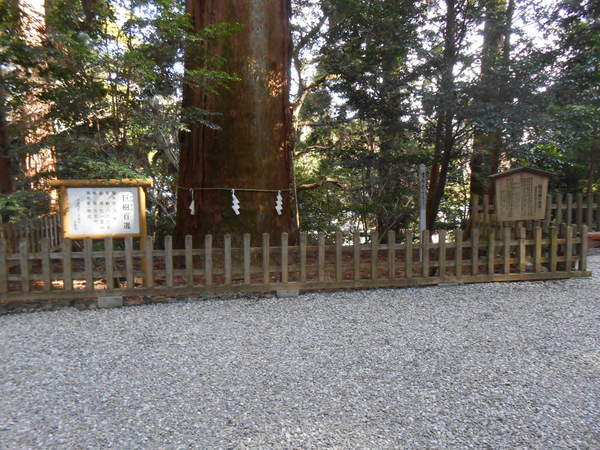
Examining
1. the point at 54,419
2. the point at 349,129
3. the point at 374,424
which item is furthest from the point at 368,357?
the point at 349,129

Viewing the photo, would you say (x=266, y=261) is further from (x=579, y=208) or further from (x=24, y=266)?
(x=579, y=208)

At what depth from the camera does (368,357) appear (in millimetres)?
3135

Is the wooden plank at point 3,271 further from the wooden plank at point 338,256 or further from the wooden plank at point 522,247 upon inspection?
the wooden plank at point 522,247

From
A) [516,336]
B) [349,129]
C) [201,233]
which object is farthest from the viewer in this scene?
[349,129]

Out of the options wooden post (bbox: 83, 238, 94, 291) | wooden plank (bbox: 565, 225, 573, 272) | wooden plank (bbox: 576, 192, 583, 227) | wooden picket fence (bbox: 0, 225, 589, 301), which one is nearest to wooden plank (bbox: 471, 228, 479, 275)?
wooden picket fence (bbox: 0, 225, 589, 301)

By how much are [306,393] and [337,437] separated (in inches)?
19.7

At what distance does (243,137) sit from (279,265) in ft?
7.07

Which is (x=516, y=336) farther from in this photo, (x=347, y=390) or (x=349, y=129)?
(x=349, y=129)

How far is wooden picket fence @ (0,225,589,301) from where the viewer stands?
465cm

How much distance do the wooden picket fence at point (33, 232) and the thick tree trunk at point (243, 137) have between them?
220 centimetres

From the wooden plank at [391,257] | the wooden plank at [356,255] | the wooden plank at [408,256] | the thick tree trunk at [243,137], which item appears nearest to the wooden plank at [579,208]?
the wooden plank at [408,256]

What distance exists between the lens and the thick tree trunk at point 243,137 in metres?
6.14

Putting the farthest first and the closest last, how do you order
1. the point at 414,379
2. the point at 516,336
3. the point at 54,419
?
1. the point at 516,336
2. the point at 414,379
3. the point at 54,419

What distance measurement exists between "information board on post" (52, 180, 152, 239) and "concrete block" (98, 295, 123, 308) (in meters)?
0.73
